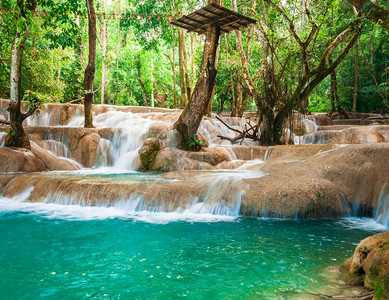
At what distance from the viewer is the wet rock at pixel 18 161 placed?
9.34 meters

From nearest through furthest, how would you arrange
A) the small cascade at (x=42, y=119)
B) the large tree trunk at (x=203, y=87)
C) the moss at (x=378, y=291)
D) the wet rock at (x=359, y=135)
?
the moss at (x=378, y=291) < the large tree trunk at (x=203, y=87) < the wet rock at (x=359, y=135) < the small cascade at (x=42, y=119)

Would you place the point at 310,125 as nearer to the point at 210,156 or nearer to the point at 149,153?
the point at 210,156

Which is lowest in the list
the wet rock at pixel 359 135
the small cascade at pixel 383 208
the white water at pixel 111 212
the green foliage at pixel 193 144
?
the white water at pixel 111 212

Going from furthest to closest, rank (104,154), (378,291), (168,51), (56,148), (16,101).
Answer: (168,51) → (104,154) → (56,148) → (16,101) → (378,291)

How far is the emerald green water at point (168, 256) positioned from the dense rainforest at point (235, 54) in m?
3.07

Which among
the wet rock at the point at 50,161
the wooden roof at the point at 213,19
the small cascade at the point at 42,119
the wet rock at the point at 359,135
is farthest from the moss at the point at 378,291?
the small cascade at the point at 42,119

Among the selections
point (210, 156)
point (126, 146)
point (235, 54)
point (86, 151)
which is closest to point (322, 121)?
point (235, 54)

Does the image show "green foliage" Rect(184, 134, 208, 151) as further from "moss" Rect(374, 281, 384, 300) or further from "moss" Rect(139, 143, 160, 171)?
"moss" Rect(374, 281, 384, 300)

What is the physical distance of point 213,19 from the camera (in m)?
10.2

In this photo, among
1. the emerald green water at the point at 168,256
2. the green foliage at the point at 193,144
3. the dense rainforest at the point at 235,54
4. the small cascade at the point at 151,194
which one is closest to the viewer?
the emerald green water at the point at 168,256

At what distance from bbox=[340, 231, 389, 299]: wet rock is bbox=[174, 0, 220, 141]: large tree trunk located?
331 inches

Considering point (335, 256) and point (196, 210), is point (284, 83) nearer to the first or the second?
point (196, 210)

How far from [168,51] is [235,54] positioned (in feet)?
60.2

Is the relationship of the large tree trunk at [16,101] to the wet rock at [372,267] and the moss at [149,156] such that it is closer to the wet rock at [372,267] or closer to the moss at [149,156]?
the moss at [149,156]
